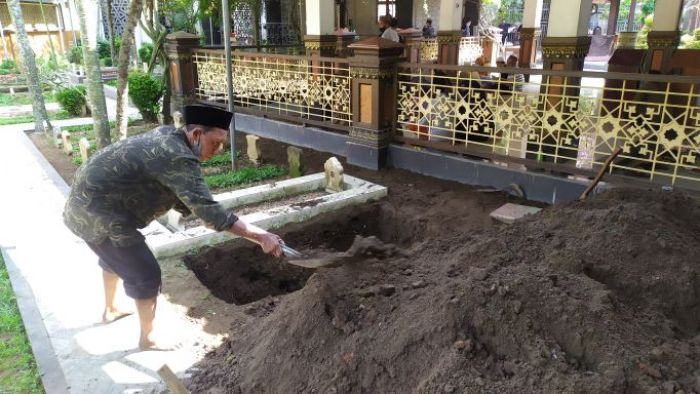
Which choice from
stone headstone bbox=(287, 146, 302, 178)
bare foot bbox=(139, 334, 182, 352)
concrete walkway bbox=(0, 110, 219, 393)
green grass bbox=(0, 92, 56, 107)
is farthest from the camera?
green grass bbox=(0, 92, 56, 107)

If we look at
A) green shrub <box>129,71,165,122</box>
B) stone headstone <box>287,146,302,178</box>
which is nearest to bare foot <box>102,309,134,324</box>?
stone headstone <box>287,146,302,178</box>

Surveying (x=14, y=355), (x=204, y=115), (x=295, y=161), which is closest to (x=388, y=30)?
(x=295, y=161)

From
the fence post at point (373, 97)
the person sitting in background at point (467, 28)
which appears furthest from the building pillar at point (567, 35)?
the person sitting in background at point (467, 28)

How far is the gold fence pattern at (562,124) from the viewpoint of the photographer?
16.1 ft

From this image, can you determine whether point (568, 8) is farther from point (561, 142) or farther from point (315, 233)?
point (315, 233)

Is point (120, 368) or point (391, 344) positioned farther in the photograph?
point (120, 368)

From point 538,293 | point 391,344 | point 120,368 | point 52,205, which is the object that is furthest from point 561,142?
point 52,205

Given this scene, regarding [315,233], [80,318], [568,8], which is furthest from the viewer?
[568,8]

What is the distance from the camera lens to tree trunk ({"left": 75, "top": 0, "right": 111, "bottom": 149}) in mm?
6242

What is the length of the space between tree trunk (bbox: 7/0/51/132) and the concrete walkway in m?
4.53

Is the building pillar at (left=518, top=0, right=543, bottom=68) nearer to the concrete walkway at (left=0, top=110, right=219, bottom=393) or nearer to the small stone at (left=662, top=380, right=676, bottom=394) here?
the concrete walkway at (left=0, top=110, right=219, bottom=393)

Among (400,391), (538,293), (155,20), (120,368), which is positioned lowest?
(120,368)

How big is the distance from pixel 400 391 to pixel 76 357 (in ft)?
6.76

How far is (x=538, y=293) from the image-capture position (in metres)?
2.73
